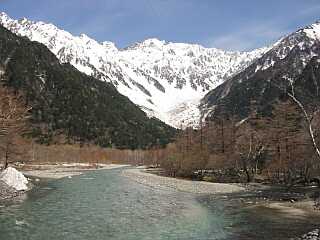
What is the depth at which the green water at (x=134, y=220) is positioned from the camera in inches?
1232

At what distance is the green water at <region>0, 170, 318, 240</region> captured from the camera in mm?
31281

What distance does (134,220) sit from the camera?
124 ft

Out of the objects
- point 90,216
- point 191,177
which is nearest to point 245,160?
point 191,177

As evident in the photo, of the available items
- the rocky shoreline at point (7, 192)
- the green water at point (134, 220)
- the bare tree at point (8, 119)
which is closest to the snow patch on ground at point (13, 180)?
the rocky shoreline at point (7, 192)

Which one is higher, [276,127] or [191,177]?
[276,127]

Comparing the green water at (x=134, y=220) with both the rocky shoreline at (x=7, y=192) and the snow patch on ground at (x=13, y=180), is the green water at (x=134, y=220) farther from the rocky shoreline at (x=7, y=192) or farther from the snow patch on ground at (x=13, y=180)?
the snow patch on ground at (x=13, y=180)

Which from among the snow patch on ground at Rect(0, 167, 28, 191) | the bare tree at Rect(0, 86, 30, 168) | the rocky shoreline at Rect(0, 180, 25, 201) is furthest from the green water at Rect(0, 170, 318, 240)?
the bare tree at Rect(0, 86, 30, 168)

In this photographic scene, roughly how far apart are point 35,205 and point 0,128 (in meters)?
31.2

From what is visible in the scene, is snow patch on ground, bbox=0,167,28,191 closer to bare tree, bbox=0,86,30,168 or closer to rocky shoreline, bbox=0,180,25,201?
rocky shoreline, bbox=0,180,25,201

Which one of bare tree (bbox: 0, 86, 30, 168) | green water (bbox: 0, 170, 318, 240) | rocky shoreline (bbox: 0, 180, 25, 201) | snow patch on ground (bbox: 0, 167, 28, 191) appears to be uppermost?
bare tree (bbox: 0, 86, 30, 168)

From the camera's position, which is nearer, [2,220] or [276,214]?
[2,220]

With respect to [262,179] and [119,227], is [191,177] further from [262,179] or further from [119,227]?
[119,227]

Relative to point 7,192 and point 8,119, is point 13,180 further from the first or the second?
point 8,119

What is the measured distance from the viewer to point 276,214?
41.1 metres
